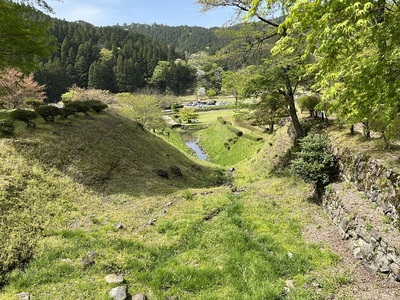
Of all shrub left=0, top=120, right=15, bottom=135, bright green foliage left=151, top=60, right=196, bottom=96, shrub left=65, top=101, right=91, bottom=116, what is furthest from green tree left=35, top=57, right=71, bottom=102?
shrub left=0, top=120, right=15, bottom=135

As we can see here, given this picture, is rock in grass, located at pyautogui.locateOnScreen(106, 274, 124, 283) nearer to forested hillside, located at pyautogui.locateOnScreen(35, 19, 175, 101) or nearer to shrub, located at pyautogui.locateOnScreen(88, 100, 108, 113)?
shrub, located at pyautogui.locateOnScreen(88, 100, 108, 113)

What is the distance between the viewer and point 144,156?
16750 millimetres

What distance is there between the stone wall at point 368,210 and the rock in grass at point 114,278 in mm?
5968

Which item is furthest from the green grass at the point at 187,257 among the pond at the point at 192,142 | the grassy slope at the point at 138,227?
the pond at the point at 192,142

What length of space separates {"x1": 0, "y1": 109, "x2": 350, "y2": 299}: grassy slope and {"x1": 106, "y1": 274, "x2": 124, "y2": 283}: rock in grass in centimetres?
16

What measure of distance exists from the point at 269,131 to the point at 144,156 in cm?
1640

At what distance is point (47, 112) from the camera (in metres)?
15.4

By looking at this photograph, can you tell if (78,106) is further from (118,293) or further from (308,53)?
(308,53)

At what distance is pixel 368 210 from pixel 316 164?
2991 mm

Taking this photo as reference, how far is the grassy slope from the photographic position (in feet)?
21.0

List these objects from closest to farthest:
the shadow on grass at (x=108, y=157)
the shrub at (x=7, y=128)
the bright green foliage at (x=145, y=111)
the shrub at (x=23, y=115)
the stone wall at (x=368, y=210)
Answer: the stone wall at (x=368, y=210) → the shadow on grass at (x=108, y=157) → the shrub at (x=7, y=128) → the shrub at (x=23, y=115) → the bright green foliage at (x=145, y=111)

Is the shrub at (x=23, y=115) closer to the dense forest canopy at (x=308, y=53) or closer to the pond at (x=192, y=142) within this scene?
the dense forest canopy at (x=308, y=53)

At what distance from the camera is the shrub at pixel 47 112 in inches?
597

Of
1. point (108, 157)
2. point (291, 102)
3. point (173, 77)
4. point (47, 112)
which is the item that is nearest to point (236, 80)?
point (291, 102)
